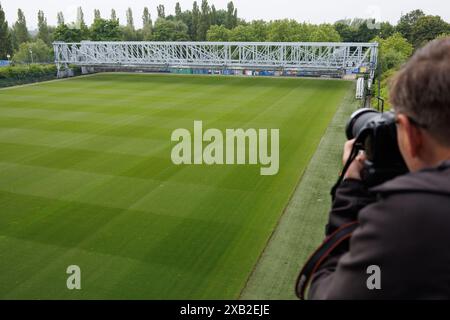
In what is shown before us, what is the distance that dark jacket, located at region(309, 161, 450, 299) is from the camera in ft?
5.08

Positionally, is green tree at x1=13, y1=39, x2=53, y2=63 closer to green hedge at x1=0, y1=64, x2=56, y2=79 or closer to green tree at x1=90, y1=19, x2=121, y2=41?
green tree at x1=90, y1=19, x2=121, y2=41

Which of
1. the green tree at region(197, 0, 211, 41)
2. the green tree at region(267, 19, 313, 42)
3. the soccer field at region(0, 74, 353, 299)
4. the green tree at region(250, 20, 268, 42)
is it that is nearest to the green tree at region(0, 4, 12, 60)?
the green tree at region(197, 0, 211, 41)

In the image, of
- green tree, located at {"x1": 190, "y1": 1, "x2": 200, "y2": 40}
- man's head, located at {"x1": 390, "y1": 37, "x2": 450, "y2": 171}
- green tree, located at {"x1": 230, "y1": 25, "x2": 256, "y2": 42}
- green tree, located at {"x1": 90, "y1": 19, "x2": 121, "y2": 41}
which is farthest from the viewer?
green tree, located at {"x1": 190, "y1": 1, "x2": 200, "y2": 40}

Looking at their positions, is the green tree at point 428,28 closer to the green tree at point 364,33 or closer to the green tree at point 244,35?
the green tree at point 364,33

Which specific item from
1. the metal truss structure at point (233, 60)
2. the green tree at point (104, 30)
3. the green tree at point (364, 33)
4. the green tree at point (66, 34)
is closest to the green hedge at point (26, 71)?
the metal truss structure at point (233, 60)

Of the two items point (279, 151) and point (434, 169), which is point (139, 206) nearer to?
point (279, 151)

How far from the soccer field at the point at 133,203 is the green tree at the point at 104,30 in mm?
51931

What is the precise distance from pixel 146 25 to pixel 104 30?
3619 cm

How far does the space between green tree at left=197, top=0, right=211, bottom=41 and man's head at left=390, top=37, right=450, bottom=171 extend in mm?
96205

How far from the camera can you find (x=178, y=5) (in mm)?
109312

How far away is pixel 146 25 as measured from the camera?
113 meters

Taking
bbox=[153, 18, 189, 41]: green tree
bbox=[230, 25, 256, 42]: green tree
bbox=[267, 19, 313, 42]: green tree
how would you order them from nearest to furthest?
bbox=[267, 19, 313, 42]: green tree → bbox=[230, 25, 256, 42]: green tree → bbox=[153, 18, 189, 41]: green tree
